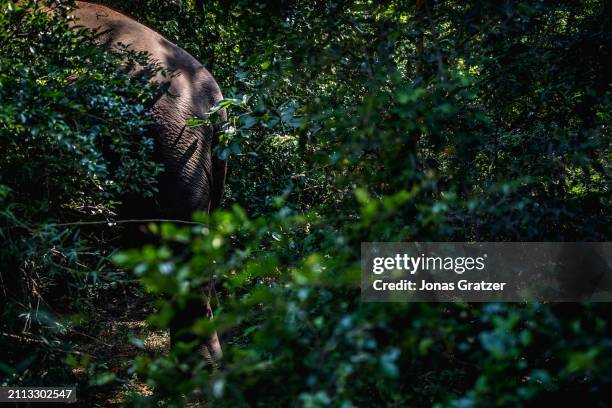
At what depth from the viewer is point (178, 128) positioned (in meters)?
4.40

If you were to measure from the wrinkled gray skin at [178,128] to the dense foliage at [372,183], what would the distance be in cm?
51

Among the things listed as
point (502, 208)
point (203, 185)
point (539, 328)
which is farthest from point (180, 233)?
point (203, 185)

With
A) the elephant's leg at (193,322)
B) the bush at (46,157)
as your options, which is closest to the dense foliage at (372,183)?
the bush at (46,157)

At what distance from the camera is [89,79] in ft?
10.0

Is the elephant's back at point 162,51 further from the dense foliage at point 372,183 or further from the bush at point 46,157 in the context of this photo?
the bush at point 46,157

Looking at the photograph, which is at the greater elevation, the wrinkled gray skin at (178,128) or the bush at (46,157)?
the wrinkled gray skin at (178,128)

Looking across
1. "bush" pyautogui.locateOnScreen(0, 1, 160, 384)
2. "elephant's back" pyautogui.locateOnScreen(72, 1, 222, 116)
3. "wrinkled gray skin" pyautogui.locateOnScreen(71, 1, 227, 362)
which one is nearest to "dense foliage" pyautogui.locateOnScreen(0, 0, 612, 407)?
"bush" pyautogui.locateOnScreen(0, 1, 160, 384)

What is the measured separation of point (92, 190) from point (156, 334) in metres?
2.20

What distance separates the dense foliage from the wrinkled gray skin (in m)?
0.51

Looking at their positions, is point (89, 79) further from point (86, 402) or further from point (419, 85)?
point (86, 402)

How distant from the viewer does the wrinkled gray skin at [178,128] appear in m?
4.32

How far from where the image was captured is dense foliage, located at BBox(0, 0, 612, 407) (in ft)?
5.14

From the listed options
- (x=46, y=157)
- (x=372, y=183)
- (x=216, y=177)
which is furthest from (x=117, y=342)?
(x=372, y=183)

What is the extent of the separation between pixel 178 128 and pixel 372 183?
2572mm
